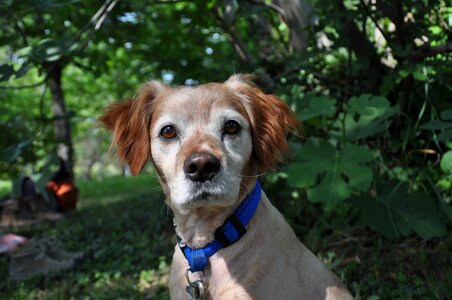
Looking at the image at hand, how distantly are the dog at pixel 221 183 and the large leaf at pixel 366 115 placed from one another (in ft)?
2.71

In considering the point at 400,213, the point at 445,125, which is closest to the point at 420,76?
the point at 445,125

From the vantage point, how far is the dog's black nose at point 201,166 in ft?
6.84

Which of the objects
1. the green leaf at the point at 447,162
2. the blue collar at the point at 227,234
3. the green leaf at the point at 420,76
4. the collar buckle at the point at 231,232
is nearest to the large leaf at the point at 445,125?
the green leaf at the point at 447,162

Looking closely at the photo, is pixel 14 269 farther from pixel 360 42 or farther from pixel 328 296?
pixel 360 42

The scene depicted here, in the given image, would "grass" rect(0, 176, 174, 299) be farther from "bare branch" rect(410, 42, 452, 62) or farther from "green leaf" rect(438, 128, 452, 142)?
"bare branch" rect(410, 42, 452, 62)

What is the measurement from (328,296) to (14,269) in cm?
300

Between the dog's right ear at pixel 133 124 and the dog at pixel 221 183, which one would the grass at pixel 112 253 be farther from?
the dog at pixel 221 183

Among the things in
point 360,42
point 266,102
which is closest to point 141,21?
point 360,42

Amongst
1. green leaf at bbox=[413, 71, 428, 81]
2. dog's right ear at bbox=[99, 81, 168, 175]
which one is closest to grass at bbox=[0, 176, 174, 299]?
dog's right ear at bbox=[99, 81, 168, 175]

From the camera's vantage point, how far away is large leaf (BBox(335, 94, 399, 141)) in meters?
3.28

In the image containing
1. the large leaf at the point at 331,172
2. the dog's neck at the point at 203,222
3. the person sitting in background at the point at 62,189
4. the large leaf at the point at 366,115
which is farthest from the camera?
the person sitting in background at the point at 62,189

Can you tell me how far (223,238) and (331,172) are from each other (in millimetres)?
1065

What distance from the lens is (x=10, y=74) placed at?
352 cm

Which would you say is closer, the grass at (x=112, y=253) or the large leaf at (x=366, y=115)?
the large leaf at (x=366, y=115)
